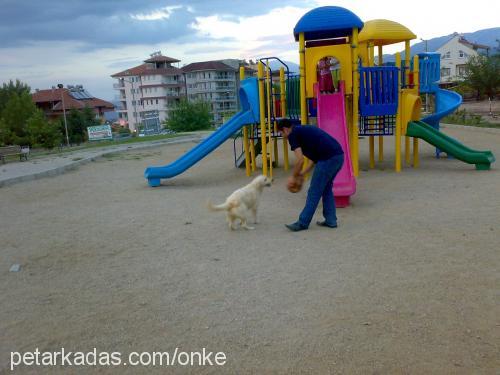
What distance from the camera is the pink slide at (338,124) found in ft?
27.1

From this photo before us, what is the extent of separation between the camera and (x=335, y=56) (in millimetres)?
10219

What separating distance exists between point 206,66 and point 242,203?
87739mm

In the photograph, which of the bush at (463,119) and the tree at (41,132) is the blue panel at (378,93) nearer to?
Answer: the bush at (463,119)

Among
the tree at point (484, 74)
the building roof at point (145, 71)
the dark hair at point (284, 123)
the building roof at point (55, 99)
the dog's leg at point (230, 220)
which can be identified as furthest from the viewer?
the building roof at point (145, 71)

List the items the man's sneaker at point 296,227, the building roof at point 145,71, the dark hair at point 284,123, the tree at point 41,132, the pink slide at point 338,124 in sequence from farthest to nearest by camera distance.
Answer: the building roof at point 145,71, the tree at point 41,132, the pink slide at point 338,124, the man's sneaker at point 296,227, the dark hair at point 284,123

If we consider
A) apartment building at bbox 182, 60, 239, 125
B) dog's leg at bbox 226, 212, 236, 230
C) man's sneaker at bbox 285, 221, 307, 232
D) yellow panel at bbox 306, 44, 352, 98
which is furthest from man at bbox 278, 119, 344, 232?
apartment building at bbox 182, 60, 239, 125

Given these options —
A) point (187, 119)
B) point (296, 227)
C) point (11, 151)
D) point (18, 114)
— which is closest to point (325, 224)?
point (296, 227)

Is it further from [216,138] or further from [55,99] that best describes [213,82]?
[216,138]

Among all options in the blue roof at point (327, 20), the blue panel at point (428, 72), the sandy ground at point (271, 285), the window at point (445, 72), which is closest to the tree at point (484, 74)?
the blue panel at point (428, 72)

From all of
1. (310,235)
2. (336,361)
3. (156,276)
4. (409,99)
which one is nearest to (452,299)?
(336,361)

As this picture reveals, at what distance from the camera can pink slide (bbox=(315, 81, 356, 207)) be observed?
8.27m

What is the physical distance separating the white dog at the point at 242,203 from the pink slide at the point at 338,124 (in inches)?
67.1

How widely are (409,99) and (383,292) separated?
8.39 m

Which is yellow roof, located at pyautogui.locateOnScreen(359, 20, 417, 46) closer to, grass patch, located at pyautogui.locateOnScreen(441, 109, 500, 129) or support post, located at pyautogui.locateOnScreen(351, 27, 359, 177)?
support post, located at pyautogui.locateOnScreen(351, 27, 359, 177)
